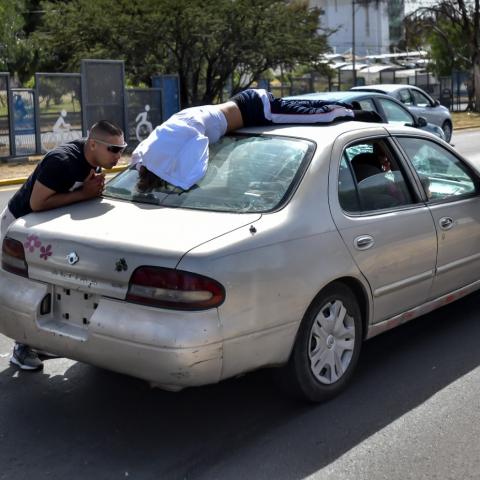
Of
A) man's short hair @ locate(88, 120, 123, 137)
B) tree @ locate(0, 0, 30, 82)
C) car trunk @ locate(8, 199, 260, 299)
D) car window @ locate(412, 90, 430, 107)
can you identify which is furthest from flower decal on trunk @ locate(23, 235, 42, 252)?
tree @ locate(0, 0, 30, 82)

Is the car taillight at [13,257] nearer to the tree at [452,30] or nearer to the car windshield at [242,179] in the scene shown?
the car windshield at [242,179]

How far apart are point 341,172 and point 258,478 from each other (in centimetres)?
183

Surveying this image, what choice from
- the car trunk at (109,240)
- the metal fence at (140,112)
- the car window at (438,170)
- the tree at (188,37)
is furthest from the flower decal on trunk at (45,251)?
the tree at (188,37)

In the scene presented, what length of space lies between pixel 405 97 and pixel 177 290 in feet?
50.2

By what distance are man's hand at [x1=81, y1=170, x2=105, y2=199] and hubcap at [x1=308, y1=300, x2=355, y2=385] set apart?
150 cm

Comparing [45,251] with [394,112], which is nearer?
[45,251]

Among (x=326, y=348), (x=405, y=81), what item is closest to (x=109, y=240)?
(x=326, y=348)

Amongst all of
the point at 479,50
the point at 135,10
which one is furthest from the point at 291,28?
the point at 479,50

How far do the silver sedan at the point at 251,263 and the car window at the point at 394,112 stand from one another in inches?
322

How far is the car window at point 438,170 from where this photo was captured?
501cm

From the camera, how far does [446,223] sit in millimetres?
4918

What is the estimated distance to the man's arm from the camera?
→ 4.33m

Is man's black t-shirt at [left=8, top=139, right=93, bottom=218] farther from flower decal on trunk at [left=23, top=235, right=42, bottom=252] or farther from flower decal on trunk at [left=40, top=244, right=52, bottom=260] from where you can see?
flower decal on trunk at [left=40, top=244, right=52, bottom=260]

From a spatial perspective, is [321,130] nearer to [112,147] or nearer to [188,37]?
[112,147]
